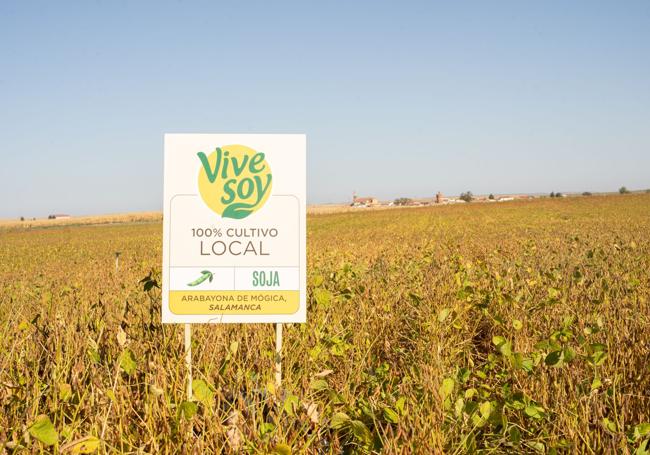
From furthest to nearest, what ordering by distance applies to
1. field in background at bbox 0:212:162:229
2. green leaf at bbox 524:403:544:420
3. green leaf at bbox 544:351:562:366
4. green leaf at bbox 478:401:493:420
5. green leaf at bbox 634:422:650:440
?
field in background at bbox 0:212:162:229
green leaf at bbox 544:351:562:366
green leaf at bbox 524:403:544:420
green leaf at bbox 478:401:493:420
green leaf at bbox 634:422:650:440

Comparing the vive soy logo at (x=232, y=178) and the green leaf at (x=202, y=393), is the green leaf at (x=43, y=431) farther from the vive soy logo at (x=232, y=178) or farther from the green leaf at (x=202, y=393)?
the vive soy logo at (x=232, y=178)

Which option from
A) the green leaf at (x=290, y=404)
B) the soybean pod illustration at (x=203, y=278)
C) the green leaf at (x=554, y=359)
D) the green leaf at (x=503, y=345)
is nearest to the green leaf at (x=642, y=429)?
the green leaf at (x=554, y=359)

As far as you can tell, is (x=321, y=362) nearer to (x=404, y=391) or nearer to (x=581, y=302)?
(x=404, y=391)

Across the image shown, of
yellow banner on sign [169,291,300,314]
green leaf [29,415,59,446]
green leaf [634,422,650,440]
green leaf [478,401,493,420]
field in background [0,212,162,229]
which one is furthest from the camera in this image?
field in background [0,212,162,229]

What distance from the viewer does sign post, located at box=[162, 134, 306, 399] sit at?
3.14 metres

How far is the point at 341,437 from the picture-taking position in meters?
2.75

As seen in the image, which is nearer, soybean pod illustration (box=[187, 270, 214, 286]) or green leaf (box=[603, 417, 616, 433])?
green leaf (box=[603, 417, 616, 433])

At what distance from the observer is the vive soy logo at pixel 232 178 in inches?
125

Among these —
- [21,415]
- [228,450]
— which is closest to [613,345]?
[228,450]

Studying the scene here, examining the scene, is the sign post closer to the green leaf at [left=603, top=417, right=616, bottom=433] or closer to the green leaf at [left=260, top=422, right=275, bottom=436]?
the green leaf at [left=260, top=422, right=275, bottom=436]

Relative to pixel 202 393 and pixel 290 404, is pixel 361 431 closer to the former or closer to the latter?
pixel 290 404

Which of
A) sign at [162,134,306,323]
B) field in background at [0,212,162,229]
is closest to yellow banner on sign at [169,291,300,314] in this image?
sign at [162,134,306,323]

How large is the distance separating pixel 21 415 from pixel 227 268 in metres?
1.30

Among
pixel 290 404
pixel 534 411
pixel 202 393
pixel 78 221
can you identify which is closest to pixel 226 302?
pixel 202 393
